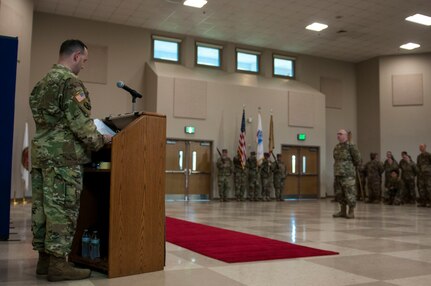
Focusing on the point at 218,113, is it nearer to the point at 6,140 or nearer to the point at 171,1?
the point at 171,1

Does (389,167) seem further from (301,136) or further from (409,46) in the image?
(409,46)

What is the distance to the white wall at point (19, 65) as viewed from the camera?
1003cm

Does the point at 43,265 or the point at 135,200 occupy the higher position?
the point at 135,200

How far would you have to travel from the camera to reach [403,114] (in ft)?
52.1

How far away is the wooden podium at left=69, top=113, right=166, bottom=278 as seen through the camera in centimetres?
278

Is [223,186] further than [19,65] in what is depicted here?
Yes

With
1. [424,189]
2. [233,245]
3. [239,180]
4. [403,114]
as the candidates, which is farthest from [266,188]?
[233,245]

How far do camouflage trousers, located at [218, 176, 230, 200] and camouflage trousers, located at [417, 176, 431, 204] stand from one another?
5.75 m

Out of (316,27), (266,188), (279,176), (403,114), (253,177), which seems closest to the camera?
(316,27)

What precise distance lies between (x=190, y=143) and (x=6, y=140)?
31.3 ft

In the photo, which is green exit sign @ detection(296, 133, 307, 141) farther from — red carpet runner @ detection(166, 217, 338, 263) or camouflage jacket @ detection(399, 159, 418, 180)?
red carpet runner @ detection(166, 217, 338, 263)

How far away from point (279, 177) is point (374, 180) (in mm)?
3117

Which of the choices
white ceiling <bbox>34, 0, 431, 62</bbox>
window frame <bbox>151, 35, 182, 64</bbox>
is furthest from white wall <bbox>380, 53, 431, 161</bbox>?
window frame <bbox>151, 35, 182, 64</bbox>

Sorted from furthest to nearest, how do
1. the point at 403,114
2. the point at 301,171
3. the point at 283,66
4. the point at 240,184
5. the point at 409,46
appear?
the point at 283,66
the point at 403,114
the point at 301,171
the point at 409,46
the point at 240,184
